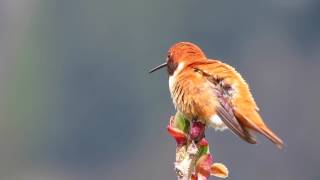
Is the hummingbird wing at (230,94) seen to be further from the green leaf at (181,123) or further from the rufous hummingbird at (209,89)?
the green leaf at (181,123)

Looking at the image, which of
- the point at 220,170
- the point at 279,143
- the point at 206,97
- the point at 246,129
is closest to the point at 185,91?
the point at 206,97

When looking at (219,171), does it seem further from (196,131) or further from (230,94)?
(230,94)

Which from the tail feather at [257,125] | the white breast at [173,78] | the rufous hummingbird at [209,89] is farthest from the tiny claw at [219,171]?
the white breast at [173,78]

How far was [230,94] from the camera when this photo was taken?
148 inches

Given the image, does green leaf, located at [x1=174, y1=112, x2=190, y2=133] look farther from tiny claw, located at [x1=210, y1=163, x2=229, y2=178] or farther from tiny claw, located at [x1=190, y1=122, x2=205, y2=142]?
tiny claw, located at [x1=210, y1=163, x2=229, y2=178]

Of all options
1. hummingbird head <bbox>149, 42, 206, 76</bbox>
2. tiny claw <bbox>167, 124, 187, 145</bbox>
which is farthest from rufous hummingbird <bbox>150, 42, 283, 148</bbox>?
tiny claw <bbox>167, 124, 187, 145</bbox>

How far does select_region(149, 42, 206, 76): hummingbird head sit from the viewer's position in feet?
11.8

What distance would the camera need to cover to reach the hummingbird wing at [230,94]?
3.69 m

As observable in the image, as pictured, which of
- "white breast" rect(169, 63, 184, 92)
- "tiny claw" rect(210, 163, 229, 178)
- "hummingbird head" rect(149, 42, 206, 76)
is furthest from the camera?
"white breast" rect(169, 63, 184, 92)

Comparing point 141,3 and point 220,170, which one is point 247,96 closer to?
point 220,170

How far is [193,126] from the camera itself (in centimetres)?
296

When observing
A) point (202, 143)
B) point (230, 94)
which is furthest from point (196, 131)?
point (230, 94)

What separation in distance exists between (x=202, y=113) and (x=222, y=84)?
0.51 ft

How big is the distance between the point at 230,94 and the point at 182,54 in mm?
289
